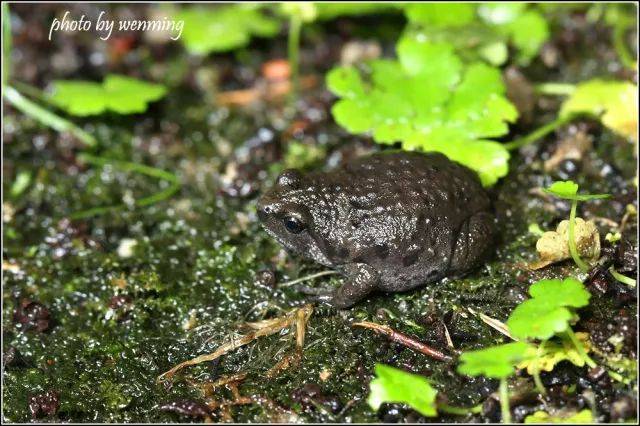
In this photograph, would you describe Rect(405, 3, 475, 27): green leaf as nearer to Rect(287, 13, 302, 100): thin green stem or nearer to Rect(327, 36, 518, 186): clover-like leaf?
Rect(327, 36, 518, 186): clover-like leaf

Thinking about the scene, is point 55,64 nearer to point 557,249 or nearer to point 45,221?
point 45,221

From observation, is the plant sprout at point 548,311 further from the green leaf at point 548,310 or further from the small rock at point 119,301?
the small rock at point 119,301

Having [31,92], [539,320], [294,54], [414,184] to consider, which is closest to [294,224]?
[414,184]

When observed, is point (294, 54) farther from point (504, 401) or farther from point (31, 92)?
point (504, 401)

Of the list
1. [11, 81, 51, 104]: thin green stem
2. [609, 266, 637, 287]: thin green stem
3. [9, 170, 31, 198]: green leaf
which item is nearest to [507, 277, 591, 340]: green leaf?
[609, 266, 637, 287]: thin green stem

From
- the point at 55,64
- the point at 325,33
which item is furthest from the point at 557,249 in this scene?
the point at 55,64

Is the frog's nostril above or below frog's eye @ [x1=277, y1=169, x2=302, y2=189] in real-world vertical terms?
below
